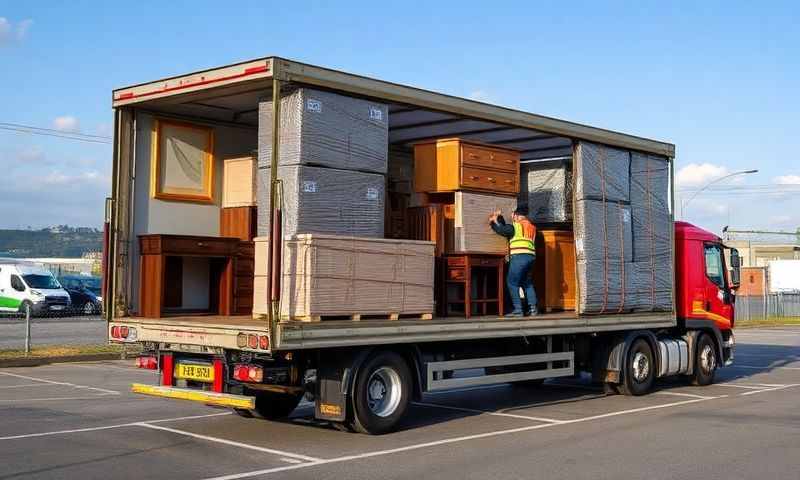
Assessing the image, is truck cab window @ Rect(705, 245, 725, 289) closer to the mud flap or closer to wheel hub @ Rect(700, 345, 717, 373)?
wheel hub @ Rect(700, 345, 717, 373)

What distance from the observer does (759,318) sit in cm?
4862

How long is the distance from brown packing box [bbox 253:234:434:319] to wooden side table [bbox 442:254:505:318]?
0.87 meters

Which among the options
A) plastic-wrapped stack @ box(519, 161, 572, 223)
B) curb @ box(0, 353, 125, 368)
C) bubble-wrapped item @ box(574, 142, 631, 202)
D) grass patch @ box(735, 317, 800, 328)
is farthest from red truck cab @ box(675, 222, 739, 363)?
grass patch @ box(735, 317, 800, 328)

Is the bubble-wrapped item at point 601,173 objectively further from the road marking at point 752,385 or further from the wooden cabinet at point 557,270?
the road marking at point 752,385

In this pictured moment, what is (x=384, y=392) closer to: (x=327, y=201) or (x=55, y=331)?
(x=327, y=201)

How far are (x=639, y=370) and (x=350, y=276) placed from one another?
6369mm

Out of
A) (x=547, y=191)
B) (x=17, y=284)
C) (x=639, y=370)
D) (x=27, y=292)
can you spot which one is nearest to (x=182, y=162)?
(x=547, y=191)

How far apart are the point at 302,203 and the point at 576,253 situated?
5.00 meters

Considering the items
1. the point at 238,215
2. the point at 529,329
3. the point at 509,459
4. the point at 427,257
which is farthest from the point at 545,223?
the point at 509,459

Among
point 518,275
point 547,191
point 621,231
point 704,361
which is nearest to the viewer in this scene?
point 518,275

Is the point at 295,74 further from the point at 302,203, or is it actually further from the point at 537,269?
the point at 537,269

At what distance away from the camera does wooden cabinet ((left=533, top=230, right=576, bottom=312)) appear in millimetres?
13148

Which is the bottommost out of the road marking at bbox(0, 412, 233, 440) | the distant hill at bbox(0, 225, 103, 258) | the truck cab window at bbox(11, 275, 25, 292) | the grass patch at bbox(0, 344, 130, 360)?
Result: the road marking at bbox(0, 412, 233, 440)

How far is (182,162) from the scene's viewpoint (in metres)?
11.1
